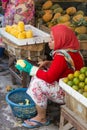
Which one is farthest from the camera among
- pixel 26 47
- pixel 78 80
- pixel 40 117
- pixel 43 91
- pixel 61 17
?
pixel 61 17

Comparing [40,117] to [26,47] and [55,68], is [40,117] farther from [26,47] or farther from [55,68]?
[26,47]

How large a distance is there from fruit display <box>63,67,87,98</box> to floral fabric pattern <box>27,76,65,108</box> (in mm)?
345

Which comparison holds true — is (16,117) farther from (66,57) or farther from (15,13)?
(15,13)

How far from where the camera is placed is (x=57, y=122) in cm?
376

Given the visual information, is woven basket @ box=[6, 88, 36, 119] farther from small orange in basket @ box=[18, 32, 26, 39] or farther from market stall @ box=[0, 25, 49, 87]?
small orange in basket @ box=[18, 32, 26, 39]

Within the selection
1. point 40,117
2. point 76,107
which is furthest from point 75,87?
point 40,117

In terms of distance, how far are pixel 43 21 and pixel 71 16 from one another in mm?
473

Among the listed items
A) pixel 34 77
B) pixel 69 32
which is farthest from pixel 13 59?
pixel 69 32

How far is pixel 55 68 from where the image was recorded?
10.9ft

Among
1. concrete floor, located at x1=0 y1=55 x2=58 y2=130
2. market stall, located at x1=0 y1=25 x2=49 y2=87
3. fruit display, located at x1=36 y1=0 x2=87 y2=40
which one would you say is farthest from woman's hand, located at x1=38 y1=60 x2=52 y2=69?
fruit display, located at x1=36 y1=0 x2=87 y2=40

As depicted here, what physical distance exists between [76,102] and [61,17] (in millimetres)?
2296

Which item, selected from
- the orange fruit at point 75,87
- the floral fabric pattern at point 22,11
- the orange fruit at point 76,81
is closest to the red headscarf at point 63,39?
the orange fruit at point 76,81

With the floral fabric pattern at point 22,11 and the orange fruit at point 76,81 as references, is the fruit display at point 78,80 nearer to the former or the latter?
the orange fruit at point 76,81

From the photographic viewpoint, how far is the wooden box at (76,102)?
2.90 metres
